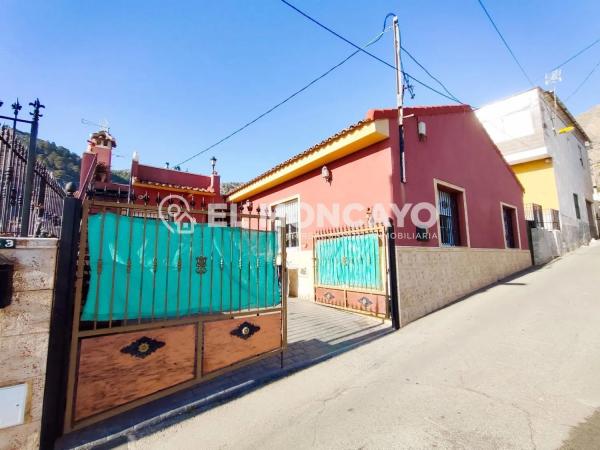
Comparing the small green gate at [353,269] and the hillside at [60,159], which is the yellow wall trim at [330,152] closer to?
the small green gate at [353,269]

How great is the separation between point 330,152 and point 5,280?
6.47 metres

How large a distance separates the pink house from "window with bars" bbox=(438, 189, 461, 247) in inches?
1.2

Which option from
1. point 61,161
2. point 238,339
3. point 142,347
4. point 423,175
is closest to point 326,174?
point 423,175

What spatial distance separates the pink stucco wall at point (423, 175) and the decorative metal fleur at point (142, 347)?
4934mm

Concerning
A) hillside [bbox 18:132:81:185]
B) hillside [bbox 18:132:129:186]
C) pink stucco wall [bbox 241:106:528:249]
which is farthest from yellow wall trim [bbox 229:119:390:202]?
hillside [bbox 18:132:81:185]

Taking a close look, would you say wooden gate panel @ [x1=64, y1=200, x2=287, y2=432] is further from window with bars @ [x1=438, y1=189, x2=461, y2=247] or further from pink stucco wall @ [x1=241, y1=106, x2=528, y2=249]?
window with bars @ [x1=438, y1=189, x2=461, y2=247]

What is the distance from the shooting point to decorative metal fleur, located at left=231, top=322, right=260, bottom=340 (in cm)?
361

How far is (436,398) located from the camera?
3.06 meters

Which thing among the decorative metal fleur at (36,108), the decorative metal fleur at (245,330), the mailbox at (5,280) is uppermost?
the decorative metal fleur at (36,108)

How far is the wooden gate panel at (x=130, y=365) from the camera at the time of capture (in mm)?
2611

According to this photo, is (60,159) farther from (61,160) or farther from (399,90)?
(399,90)

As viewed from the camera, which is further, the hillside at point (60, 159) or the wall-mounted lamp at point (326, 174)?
the hillside at point (60, 159)
